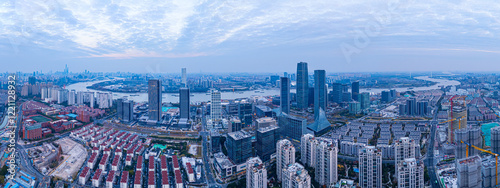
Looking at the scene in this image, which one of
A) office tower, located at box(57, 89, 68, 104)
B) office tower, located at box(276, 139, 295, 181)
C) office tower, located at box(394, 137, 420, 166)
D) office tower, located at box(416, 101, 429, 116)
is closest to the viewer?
office tower, located at box(276, 139, 295, 181)

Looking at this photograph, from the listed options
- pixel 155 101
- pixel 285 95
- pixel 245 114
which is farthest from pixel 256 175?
pixel 285 95

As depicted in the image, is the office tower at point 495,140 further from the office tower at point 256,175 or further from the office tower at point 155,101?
the office tower at point 155,101

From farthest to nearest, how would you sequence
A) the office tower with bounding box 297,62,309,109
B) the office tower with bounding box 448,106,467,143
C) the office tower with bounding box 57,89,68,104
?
the office tower with bounding box 57,89,68,104 < the office tower with bounding box 297,62,309,109 < the office tower with bounding box 448,106,467,143

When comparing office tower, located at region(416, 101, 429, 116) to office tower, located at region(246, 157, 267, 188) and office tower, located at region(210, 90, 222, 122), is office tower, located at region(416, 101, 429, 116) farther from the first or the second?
office tower, located at region(246, 157, 267, 188)

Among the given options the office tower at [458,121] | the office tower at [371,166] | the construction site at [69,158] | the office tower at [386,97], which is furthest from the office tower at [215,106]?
the office tower at [386,97]

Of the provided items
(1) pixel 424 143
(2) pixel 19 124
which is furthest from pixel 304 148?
(2) pixel 19 124

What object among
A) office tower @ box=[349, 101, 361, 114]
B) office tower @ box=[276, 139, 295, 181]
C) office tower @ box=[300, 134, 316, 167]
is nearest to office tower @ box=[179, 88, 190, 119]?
office tower @ box=[300, 134, 316, 167]
